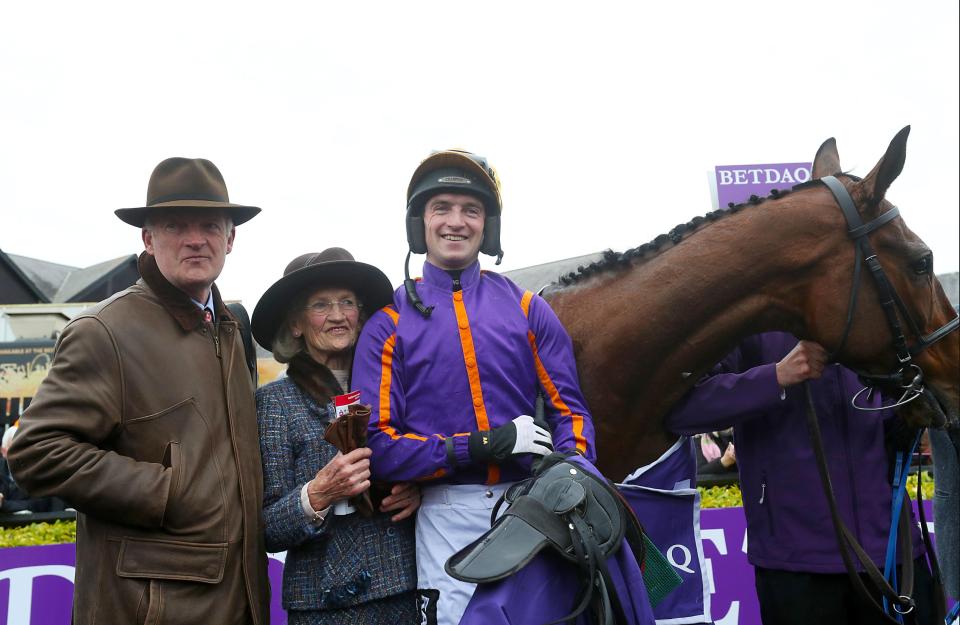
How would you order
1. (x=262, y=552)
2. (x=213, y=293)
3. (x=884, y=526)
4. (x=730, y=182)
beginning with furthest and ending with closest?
(x=730, y=182), (x=884, y=526), (x=213, y=293), (x=262, y=552)

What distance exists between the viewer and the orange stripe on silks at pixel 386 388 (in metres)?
2.13

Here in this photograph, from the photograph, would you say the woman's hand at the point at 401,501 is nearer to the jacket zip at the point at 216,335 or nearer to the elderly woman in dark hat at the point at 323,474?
the elderly woman in dark hat at the point at 323,474

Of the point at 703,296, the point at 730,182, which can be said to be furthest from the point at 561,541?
the point at 730,182

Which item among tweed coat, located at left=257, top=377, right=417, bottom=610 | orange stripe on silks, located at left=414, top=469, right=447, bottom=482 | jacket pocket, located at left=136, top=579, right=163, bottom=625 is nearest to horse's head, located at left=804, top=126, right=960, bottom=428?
orange stripe on silks, located at left=414, top=469, right=447, bottom=482

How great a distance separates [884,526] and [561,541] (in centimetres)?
159

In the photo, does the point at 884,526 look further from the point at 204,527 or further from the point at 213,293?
the point at 213,293

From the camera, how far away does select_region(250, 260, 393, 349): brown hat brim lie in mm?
2443

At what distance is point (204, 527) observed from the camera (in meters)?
2.02

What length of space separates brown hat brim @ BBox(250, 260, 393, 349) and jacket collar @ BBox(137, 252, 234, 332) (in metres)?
0.28

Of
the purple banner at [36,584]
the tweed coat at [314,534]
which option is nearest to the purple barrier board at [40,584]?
the purple banner at [36,584]

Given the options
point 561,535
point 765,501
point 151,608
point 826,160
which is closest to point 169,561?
point 151,608

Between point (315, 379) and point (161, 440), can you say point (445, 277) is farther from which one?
point (161, 440)

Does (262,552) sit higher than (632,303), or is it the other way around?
(632,303)

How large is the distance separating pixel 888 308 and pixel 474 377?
1551mm
